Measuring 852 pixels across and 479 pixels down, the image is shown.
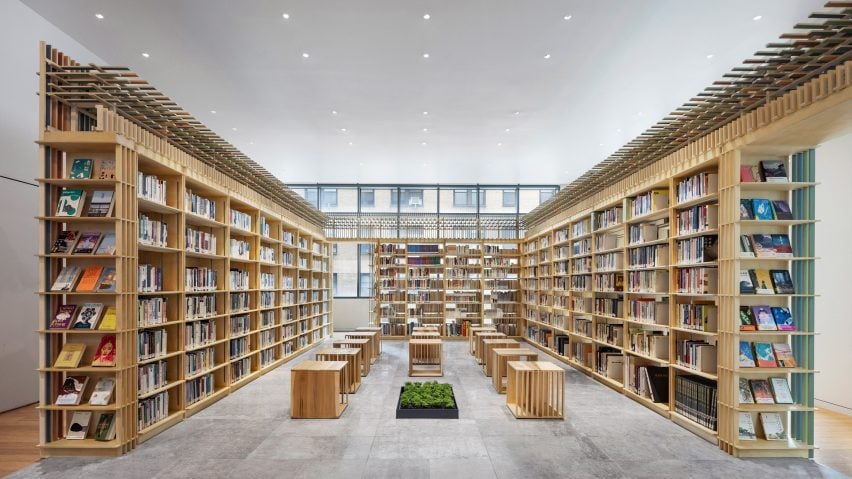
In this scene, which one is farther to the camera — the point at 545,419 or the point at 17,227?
the point at 17,227

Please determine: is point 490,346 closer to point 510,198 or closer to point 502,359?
point 502,359

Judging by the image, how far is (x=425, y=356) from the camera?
356 inches

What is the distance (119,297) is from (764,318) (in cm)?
634

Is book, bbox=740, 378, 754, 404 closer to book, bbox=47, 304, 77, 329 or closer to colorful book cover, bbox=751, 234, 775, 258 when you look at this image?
colorful book cover, bbox=751, 234, 775, 258

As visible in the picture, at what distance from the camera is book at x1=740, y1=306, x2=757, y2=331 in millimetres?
4797

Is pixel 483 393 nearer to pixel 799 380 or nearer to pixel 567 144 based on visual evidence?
pixel 799 380

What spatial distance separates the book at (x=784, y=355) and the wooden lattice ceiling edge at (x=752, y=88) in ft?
7.63

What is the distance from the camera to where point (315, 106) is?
8398 mm

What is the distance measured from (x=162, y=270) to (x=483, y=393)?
4.69 meters

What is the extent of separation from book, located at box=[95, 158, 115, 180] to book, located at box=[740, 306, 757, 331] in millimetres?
6406

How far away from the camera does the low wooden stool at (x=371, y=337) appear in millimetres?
9631

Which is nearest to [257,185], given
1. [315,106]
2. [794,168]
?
[315,106]

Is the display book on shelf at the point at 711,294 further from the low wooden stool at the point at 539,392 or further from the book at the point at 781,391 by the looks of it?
the low wooden stool at the point at 539,392

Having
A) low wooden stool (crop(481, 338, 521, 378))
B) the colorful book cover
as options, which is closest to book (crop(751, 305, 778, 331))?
the colorful book cover
